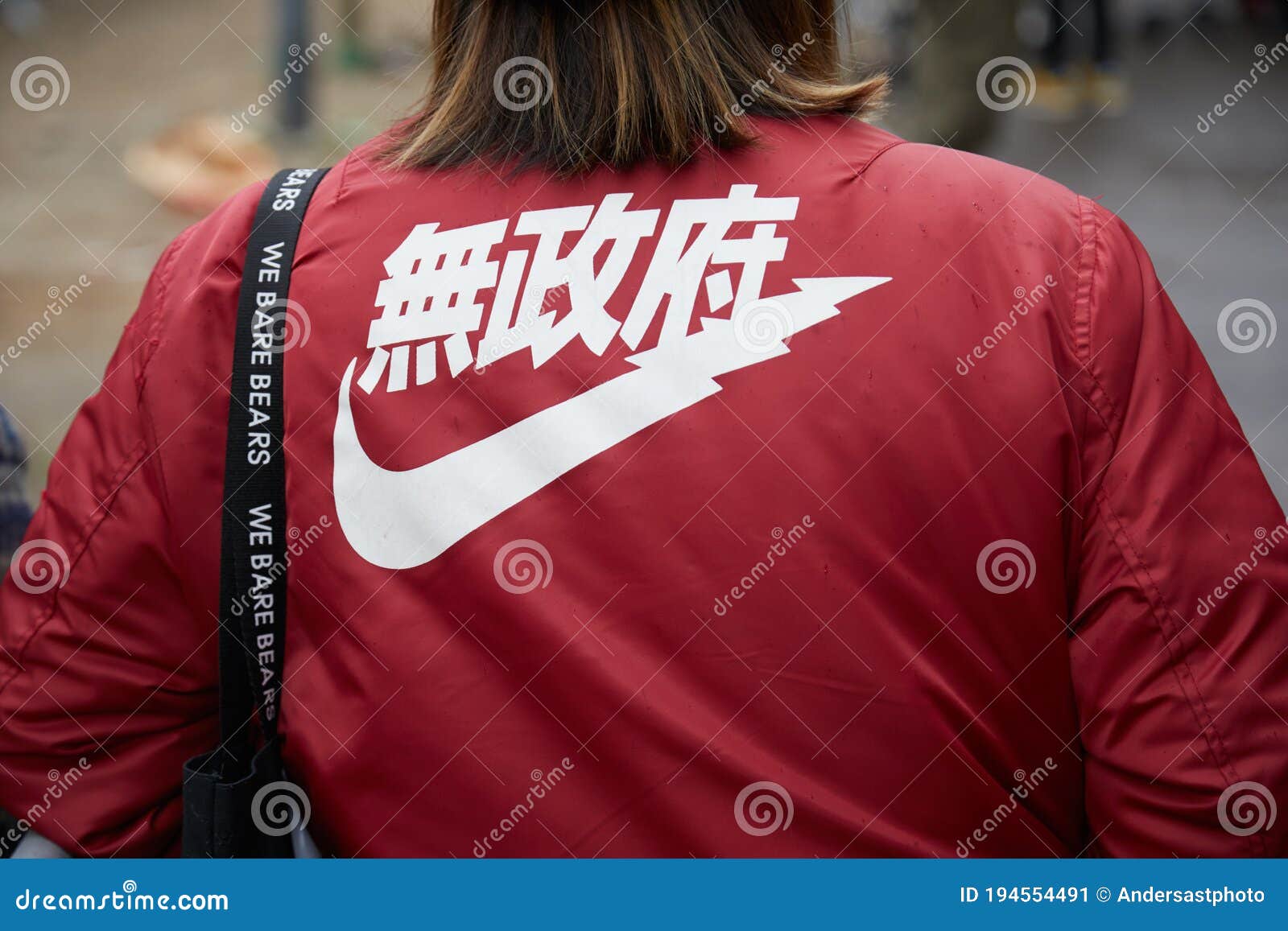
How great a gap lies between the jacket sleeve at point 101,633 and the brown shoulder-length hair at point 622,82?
427 millimetres

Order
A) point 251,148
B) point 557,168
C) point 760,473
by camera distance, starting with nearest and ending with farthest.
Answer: point 760,473
point 557,168
point 251,148

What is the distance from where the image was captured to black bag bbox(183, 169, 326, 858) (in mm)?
1408

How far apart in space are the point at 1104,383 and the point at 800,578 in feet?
1.21

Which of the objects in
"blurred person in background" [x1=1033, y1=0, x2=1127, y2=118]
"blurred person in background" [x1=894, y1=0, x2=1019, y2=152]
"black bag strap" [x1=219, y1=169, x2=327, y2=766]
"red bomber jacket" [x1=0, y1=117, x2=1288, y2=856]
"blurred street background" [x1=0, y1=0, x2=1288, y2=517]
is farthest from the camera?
"blurred person in background" [x1=1033, y1=0, x2=1127, y2=118]

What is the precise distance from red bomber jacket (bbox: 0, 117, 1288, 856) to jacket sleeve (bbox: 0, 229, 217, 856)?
0.21 meters

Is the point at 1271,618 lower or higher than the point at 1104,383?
lower

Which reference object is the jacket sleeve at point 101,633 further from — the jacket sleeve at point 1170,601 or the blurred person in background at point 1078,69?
the blurred person in background at point 1078,69

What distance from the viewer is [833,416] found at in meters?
1.28

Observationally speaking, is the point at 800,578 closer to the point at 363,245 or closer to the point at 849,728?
the point at 849,728

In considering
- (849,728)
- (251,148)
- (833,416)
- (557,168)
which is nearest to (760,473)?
(833,416)

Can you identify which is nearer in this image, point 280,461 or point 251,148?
point 280,461

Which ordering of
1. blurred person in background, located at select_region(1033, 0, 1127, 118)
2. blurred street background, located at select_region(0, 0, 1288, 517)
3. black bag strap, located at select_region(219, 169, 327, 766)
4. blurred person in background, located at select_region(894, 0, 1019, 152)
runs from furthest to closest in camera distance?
blurred person in background, located at select_region(1033, 0, 1127, 118) → blurred street background, located at select_region(0, 0, 1288, 517) → blurred person in background, located at select_region(894, 0, 1019, 152) → black bag strap, located at select_region(219, 169, 327, 766)

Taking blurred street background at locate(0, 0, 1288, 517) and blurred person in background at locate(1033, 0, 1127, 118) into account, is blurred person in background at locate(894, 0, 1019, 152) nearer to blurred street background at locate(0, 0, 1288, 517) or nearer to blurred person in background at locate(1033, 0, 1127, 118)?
blurred street background at locate(0, 0, 1288, 517)

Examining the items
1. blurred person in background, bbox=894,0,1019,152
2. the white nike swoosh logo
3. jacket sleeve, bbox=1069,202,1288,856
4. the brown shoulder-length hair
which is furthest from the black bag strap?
blurred person in background, bbox=894,0,1019,152
